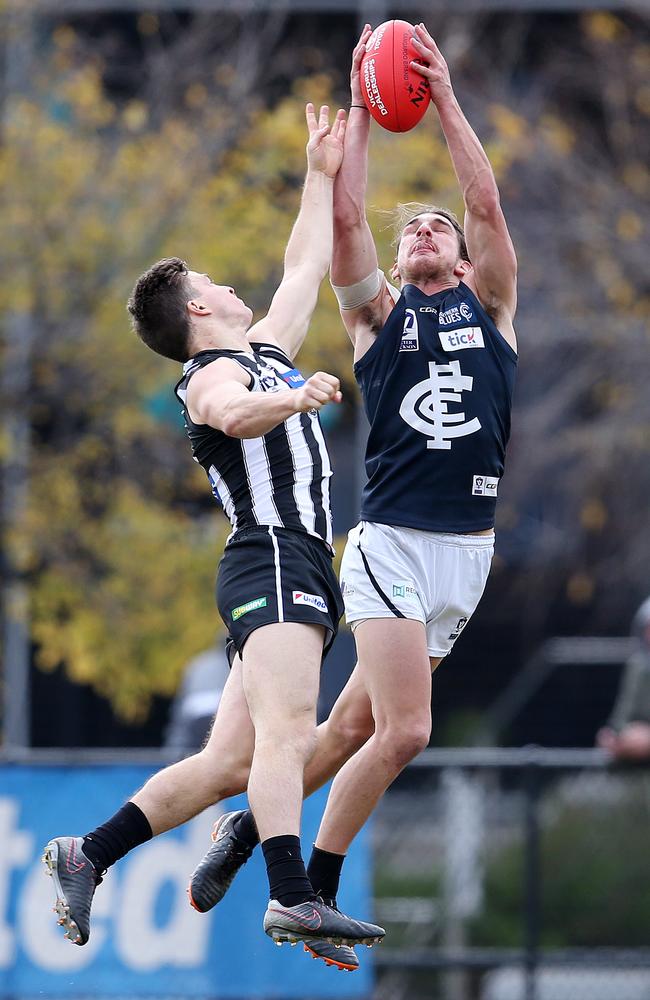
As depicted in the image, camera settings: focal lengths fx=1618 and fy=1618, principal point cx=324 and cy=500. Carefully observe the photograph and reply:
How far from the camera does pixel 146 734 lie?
22.0 meters

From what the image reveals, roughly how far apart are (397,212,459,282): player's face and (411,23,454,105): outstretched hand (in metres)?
0.48

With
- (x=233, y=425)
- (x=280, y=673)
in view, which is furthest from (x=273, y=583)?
(x=233, y=425)

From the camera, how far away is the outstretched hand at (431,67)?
20.9 ft

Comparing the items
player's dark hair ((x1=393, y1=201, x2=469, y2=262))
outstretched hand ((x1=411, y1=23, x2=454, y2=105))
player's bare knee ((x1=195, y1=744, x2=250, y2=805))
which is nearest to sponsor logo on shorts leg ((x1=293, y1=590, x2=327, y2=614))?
player's bare knee ((x1=195, y1=744, x2=250, y2=805))

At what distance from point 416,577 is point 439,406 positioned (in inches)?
26.1

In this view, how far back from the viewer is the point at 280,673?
591 centimetres

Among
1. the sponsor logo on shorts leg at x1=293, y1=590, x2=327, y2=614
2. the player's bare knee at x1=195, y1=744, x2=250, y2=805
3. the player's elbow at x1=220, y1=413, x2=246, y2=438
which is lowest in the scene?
the player's bare knee at x1=195, y1=744, x2=250, y2=805

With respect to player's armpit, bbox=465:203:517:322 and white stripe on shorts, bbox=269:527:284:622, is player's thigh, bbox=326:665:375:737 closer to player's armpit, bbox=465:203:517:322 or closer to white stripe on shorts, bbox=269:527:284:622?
white stripe on shorts, bbox=269:527:284:622

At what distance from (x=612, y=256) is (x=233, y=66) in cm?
452

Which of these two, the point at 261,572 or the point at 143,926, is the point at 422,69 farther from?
the point at 143,926

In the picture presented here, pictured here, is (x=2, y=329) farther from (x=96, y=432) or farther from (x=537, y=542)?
(x=537, y=542)

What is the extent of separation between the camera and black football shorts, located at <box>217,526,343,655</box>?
599 cm

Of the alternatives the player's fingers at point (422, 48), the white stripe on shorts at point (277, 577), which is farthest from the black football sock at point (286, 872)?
the player's fingers at point (422, 48)

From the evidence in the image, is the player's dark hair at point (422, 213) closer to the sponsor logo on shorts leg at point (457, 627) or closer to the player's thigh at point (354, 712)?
the sponsor logo on shorts leg at point (457, 627)
